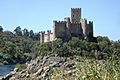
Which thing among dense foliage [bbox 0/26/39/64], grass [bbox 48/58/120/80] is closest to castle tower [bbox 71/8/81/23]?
dense foliage [bbox 0/26/39/64]

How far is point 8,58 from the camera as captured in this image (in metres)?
78.5

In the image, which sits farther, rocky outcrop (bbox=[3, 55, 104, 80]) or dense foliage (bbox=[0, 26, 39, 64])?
dense foliage (bbox=[0, 26, 39, 64])

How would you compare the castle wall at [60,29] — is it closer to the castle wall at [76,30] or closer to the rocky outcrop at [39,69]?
the castle wall at [76,30]

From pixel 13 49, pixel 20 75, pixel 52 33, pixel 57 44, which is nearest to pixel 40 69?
pixel 20 75

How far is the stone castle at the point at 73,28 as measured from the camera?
58469 mm

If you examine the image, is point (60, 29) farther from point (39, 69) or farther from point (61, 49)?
point (39, 69)

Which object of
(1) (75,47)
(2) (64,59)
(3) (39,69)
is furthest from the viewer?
(1) (75,47)

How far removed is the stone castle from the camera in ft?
192

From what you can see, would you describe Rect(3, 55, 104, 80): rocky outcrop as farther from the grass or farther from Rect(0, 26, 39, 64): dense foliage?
the grass

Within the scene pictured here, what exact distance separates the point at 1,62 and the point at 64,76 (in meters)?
65.6

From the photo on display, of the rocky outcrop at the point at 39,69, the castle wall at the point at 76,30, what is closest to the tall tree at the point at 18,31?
the castle wall at the point at 76,30

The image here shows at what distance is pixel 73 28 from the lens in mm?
58875

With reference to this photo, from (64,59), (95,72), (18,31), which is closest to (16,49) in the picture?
(18,31)

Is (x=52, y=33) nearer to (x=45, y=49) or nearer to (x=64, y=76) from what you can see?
(x=45, y=49)
